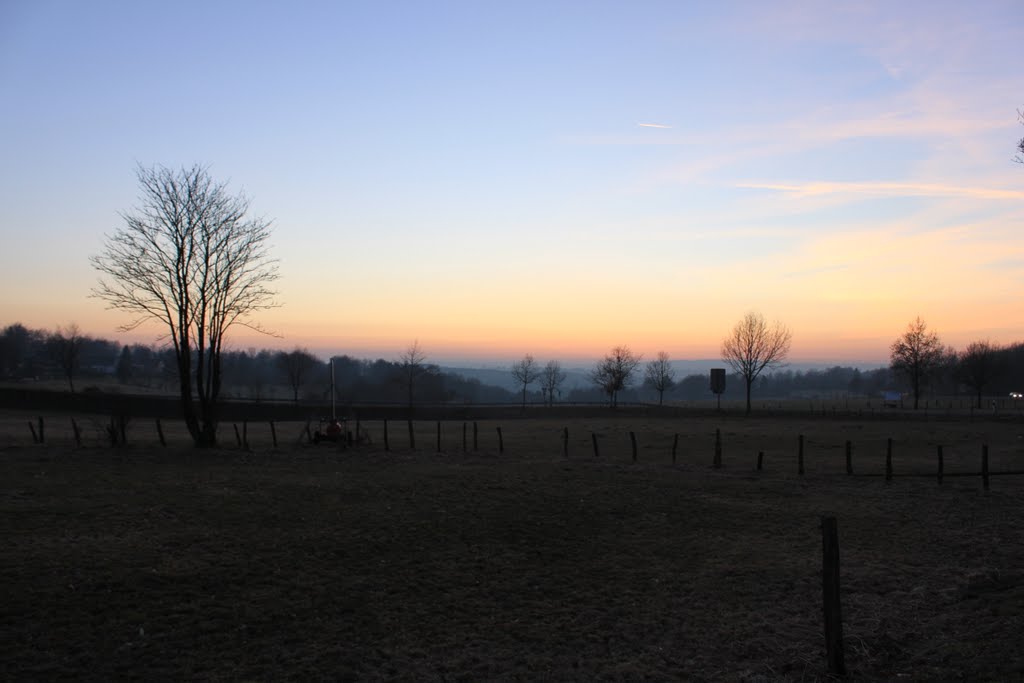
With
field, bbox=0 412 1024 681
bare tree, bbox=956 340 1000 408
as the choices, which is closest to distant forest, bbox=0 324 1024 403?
bare tree, bbox=956 340 1000 408

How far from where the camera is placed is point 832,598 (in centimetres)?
677

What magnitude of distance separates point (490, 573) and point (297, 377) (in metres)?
77.5

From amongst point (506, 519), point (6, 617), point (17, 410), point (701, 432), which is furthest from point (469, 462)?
point (17, 410)

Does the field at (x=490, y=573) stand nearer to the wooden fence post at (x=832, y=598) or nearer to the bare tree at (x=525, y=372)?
the wooden fence post at (x=832, y=598)

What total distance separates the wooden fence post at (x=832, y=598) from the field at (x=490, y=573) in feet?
0.73

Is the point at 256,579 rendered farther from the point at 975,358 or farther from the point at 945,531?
the point at 975,358

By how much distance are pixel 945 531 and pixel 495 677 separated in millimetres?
11169

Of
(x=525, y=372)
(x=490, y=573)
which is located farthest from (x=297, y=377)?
(x=490, y=573)

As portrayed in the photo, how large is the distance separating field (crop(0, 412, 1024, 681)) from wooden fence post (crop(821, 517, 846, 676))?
22 centimetres

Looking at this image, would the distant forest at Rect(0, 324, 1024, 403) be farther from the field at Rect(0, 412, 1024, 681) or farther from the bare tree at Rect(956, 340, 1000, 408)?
the field at Rect(0, 412, 1024, 681)

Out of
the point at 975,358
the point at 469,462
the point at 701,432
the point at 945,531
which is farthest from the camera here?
the point at 975,358

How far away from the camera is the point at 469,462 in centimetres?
2336

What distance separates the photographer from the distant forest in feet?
291

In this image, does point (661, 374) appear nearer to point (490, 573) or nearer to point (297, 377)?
point (297, 377)
